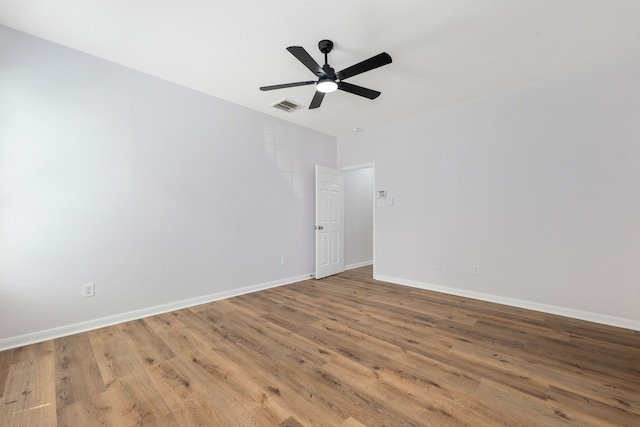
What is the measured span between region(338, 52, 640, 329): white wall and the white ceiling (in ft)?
1.45

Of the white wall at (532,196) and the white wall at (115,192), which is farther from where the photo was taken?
the white wall at (532,196)

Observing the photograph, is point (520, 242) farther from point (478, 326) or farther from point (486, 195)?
point (478, 326)

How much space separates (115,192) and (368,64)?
2.94 meters

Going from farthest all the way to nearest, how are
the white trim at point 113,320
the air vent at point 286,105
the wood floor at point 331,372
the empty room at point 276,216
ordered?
the air vent at point 286,105 < the white trim at point 113,320 < the empty room at point 276,216 < the wood floor at point 331,372

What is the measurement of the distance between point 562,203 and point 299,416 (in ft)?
11.7

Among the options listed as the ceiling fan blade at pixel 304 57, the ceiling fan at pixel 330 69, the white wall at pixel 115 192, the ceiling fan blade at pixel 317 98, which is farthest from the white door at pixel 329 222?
the ceiling fan blade at pixel 304 57

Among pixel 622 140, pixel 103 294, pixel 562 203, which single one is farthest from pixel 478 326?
pixel 103 294

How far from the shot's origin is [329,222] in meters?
5.08

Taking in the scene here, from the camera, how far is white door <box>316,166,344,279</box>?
487 centimetres

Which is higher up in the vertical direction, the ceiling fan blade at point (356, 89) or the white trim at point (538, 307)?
the ceiling fan blade at point (356, 89)

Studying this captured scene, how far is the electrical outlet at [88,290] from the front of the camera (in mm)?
2701

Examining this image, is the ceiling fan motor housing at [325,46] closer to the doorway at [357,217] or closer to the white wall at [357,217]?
the doorway at [357,217]

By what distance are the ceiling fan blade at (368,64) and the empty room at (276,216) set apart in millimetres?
25

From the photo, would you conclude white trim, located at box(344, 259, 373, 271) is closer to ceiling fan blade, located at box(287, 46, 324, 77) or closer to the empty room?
the empty room
